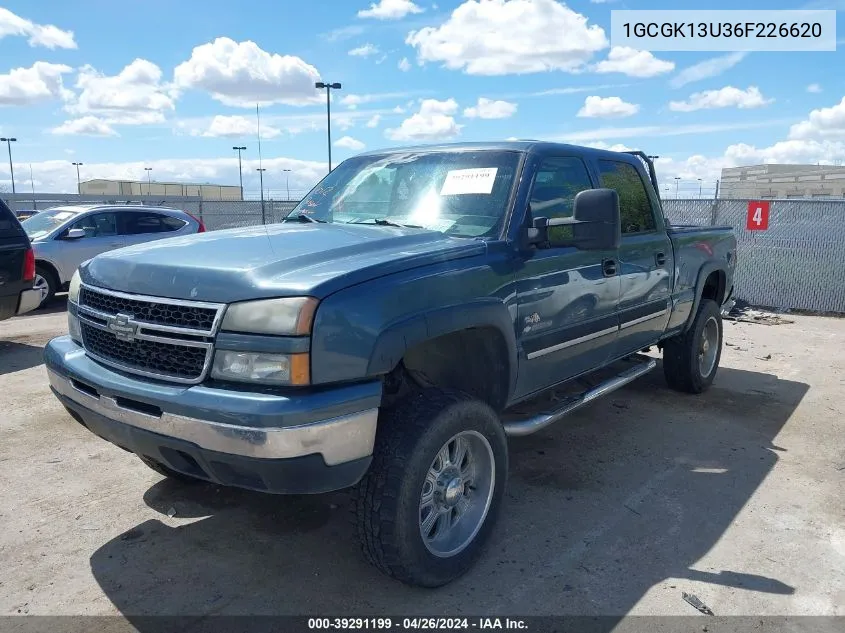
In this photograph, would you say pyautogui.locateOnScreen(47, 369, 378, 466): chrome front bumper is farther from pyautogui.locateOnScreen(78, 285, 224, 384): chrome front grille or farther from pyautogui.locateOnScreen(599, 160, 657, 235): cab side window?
pyautogui.locateOnScreen(599, 160, 657, 235): cab side window

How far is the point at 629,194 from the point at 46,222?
9.87 m

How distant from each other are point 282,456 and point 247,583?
970 mm

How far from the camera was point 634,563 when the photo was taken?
10.8 feet

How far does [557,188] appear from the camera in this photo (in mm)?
3992

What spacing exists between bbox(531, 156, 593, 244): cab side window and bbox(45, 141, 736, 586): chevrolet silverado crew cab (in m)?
0.02

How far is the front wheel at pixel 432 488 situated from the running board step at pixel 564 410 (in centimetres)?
26

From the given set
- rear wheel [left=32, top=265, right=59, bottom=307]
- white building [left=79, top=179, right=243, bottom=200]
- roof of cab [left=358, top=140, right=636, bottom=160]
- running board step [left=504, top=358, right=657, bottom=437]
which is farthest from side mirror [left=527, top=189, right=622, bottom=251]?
white building [left=79, top=179, right=243, bottom=200]

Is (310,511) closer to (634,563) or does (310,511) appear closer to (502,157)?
(634,563)

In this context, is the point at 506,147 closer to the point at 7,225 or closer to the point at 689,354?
the point at 689,354

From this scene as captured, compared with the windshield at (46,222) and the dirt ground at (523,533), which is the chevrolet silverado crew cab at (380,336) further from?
the windshield at (46,222)

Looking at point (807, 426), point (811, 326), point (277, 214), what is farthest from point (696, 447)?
point (277, 214)

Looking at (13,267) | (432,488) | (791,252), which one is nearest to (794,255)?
(791,252)

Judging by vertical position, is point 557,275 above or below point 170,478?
above

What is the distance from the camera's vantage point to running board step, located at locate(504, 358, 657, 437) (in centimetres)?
354
